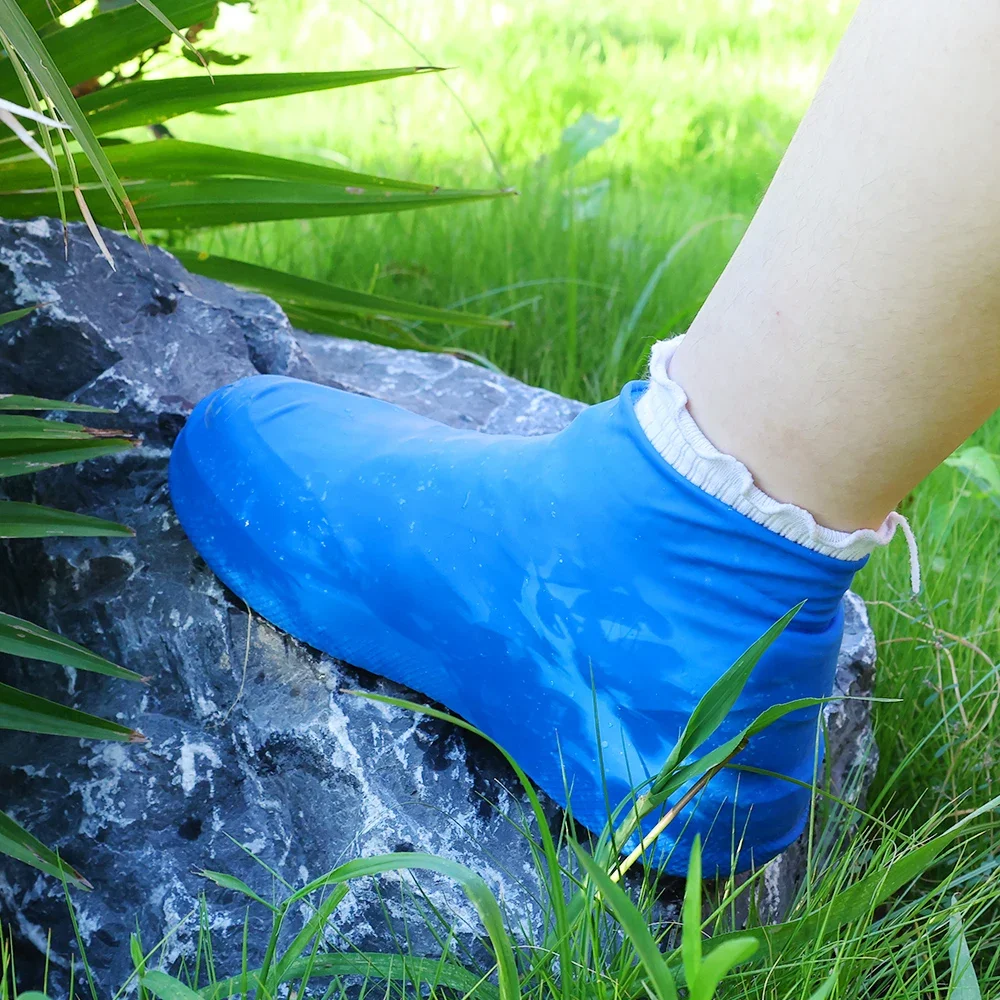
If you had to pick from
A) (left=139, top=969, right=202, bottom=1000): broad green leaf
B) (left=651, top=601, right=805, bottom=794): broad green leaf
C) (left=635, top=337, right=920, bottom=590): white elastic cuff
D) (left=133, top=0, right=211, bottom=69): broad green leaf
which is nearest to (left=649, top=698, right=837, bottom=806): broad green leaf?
(left=651, top=601, right=805, bottom=794): broad green leaf

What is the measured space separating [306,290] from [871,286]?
0.97 m

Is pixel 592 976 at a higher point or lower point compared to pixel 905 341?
lower

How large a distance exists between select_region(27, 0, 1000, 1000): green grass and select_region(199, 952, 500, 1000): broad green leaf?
41mm

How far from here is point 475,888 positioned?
631mm

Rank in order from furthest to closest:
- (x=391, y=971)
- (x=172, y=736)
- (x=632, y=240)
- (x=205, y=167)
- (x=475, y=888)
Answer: (x=632, y=240), (x=205, y=167), (x=172, y=736), (x=391, y=971), (x=475, y=888)

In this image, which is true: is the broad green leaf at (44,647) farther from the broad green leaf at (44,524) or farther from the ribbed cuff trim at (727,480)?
the ribbed cuff trim at (727,480)

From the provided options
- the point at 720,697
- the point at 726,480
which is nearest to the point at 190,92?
the point at 726,480

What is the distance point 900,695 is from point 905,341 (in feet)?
2.12

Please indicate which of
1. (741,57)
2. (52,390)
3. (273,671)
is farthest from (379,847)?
(741,57)

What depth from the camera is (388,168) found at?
2.86 m

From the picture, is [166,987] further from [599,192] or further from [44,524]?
[599,192]

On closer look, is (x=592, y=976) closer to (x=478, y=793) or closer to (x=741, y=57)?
(x=478, y=793)

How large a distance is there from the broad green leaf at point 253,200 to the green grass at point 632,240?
177mm

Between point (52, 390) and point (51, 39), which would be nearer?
point (52, 390)
